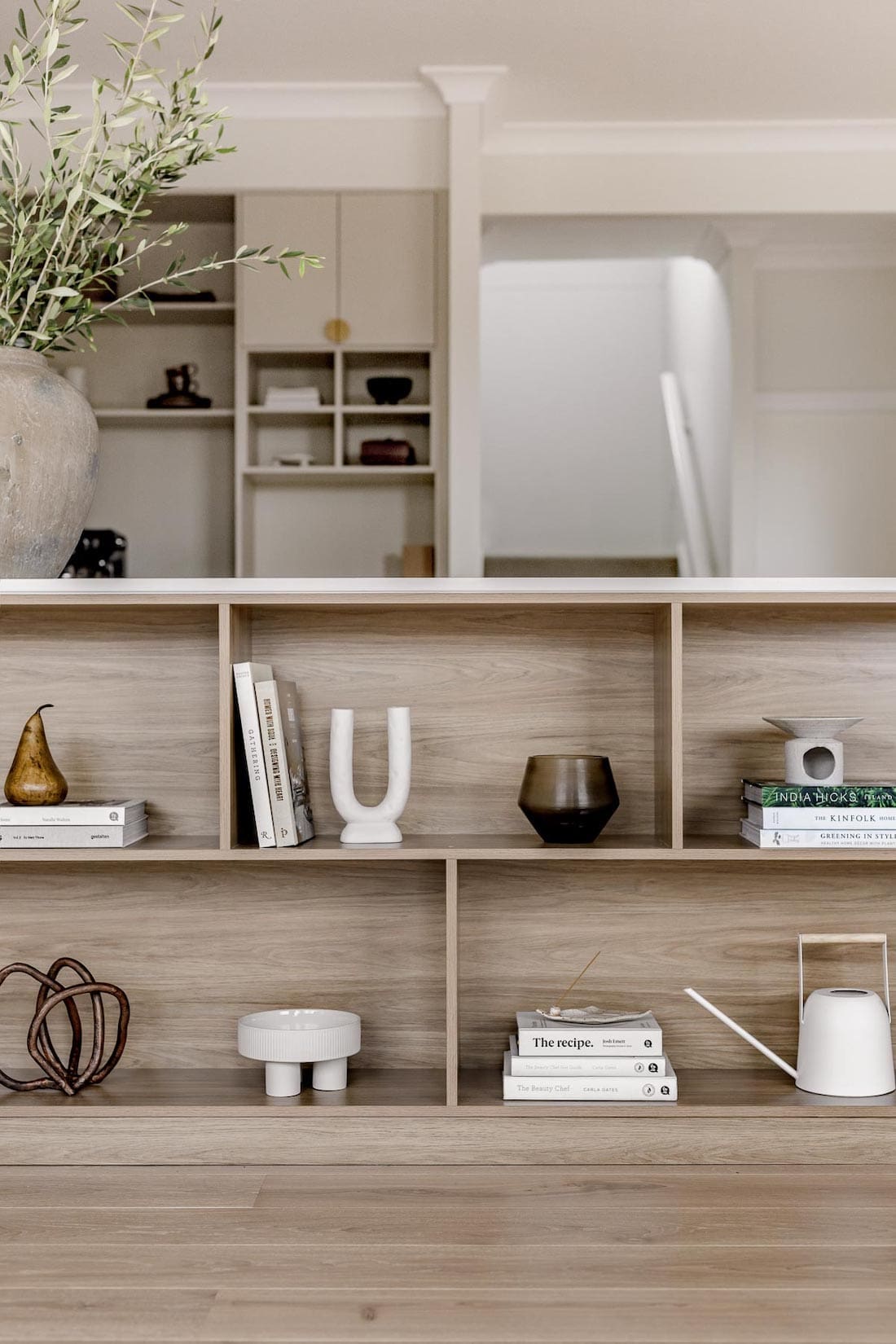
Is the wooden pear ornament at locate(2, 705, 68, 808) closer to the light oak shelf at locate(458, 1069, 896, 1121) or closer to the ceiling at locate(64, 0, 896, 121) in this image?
the light oak shelf at locate(458, 1069, 896, 1121)

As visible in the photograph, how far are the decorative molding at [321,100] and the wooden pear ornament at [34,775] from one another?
288 cm

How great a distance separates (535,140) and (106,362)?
5.75 ft

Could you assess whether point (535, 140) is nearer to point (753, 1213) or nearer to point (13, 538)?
point (13, 538)

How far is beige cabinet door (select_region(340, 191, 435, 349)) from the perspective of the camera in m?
4.14

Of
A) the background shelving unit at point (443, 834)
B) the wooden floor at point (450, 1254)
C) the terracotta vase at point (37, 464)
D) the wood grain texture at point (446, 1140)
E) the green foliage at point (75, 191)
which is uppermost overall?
the green foliage at point (75, 191)

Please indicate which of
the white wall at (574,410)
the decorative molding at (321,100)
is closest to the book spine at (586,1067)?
the decorative molding at (321,100)

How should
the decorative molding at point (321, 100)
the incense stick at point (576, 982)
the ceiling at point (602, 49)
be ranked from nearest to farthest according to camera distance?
1. the incense stick at point (576, 982)
2. the ceiling at point (602, 49)
3. the decorative molding at point (321, 100)

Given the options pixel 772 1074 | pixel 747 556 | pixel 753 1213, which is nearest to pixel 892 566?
pixel 747 556

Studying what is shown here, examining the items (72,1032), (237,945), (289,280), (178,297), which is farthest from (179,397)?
(72,1032)

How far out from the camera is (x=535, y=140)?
4.46 metres

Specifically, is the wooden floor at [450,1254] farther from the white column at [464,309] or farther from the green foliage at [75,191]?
the white column at [464,309]

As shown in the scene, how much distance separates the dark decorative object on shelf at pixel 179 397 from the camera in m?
4.33

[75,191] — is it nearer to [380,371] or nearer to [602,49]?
[602,49]

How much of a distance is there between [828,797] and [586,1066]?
0.57 m
